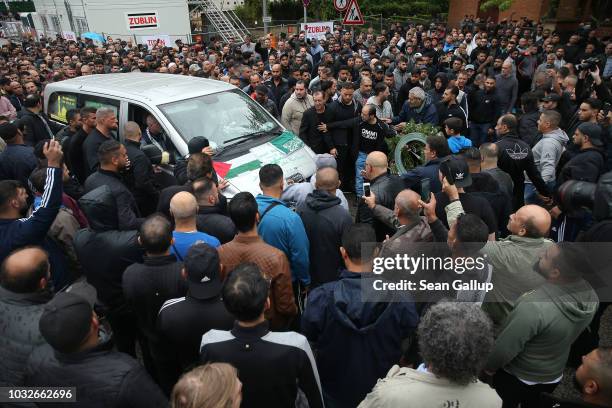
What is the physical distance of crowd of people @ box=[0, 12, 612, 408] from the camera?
6.43ft

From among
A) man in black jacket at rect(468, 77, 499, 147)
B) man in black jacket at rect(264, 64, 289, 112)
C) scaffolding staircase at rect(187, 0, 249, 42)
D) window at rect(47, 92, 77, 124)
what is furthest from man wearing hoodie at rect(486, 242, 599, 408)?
scaffolding staircase at rect(187, 0, 249, 42)

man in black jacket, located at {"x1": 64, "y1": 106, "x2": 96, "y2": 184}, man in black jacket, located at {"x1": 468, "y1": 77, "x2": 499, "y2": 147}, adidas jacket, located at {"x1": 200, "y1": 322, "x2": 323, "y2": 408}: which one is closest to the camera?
adidas jacket, located at {"x1": 200, "y1": 322, "x2": 323, "y2": 408}

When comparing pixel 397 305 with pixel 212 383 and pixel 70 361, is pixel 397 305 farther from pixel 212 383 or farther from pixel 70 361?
pixel 70 361

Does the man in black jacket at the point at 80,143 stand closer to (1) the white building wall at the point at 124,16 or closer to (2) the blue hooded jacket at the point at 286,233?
(2) the blue hooded jacket at the point at 286,233

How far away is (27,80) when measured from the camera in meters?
8.69

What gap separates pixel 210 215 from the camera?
3.62 meters

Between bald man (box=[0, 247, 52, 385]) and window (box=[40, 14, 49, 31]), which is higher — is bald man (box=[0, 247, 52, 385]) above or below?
below

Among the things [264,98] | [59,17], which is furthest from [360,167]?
[59,17]

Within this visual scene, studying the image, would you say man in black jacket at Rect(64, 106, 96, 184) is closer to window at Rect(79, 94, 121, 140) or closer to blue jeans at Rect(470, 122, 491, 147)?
window at Rect(79, 94, 121, 140)

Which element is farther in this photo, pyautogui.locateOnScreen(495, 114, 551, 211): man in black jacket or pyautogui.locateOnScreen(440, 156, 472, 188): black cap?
pyautogui.locateOnScreen(495, 114, 551, 211): man in black jacket

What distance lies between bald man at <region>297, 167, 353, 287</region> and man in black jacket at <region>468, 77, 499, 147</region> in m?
5.55

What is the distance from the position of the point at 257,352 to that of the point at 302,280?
63.5 inches

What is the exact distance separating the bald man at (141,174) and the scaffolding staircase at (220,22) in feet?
72.4

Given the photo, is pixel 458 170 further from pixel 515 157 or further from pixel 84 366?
pixel 84 366
